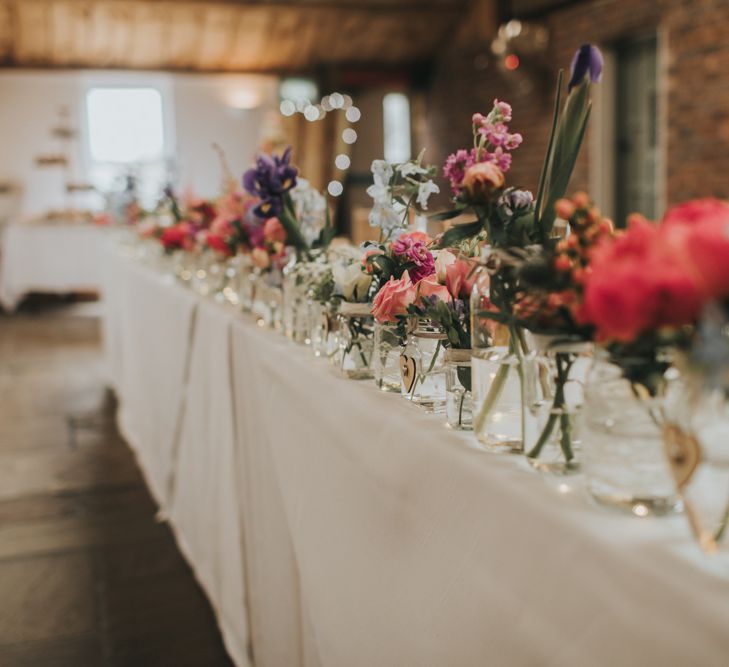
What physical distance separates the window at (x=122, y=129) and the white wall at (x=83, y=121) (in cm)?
10

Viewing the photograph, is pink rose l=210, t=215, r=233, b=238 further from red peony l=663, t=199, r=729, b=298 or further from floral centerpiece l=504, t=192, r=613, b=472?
red peony l=663, t=199, r=729, b=298

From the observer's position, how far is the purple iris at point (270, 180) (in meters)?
1.95

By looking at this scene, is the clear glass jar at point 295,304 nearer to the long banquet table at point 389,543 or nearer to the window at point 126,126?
the long banquet table at point 389,543

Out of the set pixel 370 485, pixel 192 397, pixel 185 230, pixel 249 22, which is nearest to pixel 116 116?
pixel 249 22

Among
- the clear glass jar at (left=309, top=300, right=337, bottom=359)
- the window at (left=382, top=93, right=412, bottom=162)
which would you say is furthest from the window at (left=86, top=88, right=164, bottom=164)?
the clear glass jar at (left=309, top=300, right=337, bottom=359)

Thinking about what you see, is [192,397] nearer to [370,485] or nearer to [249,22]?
[370,485]

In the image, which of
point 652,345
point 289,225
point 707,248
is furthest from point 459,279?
point 289,225

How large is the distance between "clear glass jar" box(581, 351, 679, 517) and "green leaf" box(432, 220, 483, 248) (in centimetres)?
29

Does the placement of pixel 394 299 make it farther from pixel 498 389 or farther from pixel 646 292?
pixel 646 292

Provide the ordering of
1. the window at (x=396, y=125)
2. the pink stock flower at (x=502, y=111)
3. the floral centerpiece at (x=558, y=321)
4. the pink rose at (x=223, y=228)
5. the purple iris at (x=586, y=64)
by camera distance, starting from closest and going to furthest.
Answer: the floral centerpiece at (x=558, y=321) < the purple iris at (x=586, y=64) < the pink stock flower at (x=502, y=111) < the pink rose at (x=223, y=228) < the window at (x=396, y=125)

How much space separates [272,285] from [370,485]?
3.08 feet

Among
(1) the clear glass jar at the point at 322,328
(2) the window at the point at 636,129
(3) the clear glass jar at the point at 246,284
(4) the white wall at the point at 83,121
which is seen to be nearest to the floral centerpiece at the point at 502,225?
(1) the clear glass jar at the point at 322,328

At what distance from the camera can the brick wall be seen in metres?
6.07

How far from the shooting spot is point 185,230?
11.0 feet
